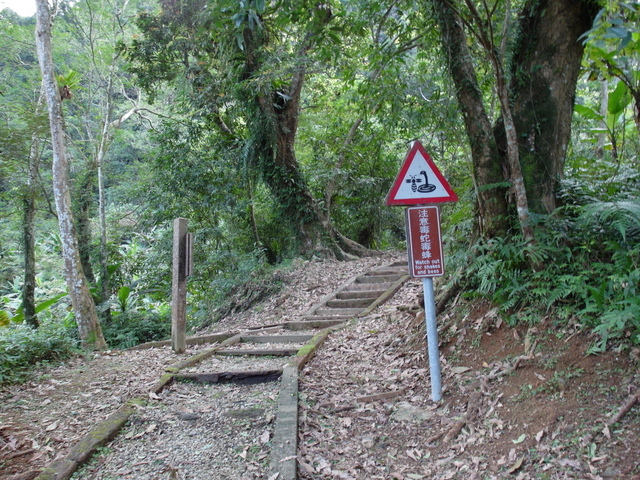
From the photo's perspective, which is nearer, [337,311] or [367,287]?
[337,311]

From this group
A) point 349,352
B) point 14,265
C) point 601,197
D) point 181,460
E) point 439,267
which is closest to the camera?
point 181,460

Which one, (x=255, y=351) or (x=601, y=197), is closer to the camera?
(x=601, y=197)

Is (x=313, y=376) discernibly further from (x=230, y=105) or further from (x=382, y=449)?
(x=230, y=105)

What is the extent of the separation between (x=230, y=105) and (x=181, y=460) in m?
11.1

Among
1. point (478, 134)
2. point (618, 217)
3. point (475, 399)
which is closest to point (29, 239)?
point (478, 134)

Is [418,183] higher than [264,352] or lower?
higher

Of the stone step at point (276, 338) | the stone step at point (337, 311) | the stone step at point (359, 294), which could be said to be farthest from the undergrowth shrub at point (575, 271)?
the stone step at point (359, 294)

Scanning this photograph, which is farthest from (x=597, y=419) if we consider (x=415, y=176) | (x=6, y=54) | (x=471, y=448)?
(x=6, y=54)

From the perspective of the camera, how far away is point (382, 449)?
3746 mm

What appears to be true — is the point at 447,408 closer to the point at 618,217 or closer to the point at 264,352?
the point at 618,217

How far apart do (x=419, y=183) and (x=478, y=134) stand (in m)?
1.63

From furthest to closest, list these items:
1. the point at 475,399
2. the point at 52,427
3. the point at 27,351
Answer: the point at 27,351
the point at 52,427
the point at 475,399

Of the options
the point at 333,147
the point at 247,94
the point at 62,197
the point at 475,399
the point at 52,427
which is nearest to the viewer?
the point at 475,399

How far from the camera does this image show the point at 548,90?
16.9 ft
